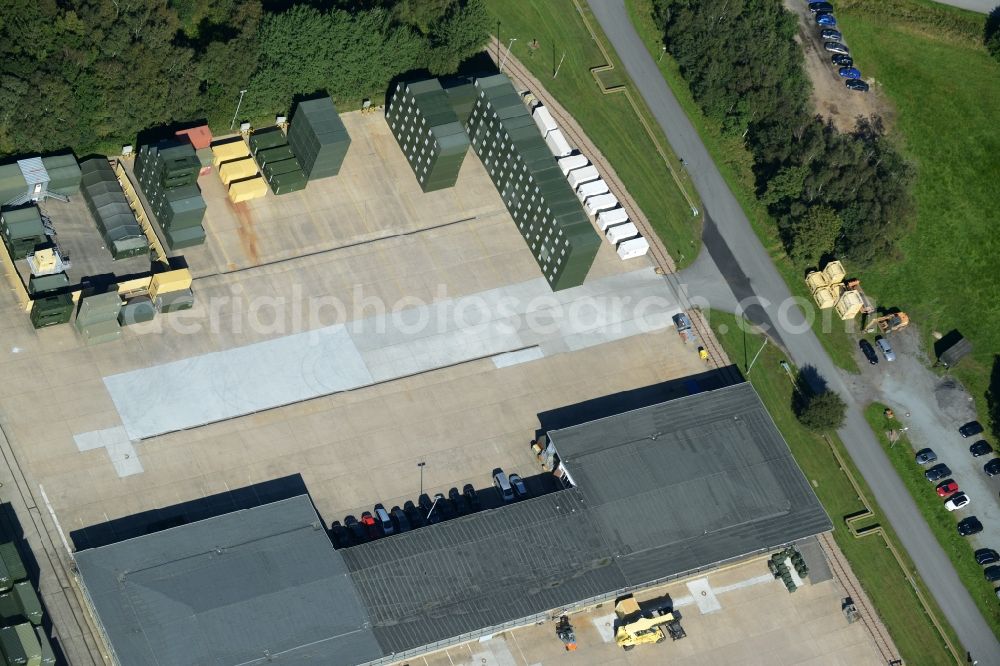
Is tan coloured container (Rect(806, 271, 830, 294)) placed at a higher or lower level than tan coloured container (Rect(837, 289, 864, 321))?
higher

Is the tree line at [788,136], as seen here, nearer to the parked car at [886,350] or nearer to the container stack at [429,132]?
the parked car at [886,350]

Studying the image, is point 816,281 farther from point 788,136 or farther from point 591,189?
point 591,189

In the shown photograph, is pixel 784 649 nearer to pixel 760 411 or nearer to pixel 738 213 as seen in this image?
pixel 760 411

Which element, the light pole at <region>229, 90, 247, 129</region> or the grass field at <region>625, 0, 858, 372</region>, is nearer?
the light pole at <region>229, 90, 247, 129</region>

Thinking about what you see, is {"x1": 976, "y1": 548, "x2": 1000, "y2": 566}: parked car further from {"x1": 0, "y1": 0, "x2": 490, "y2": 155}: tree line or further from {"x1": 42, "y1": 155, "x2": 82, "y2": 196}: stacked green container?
{"x1": 42, "y1": 155, "x2": 82, "y2": 196}: stacked green container

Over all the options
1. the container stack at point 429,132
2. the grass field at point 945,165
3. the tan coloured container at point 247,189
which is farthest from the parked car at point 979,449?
the tan coloured container at point 247,189

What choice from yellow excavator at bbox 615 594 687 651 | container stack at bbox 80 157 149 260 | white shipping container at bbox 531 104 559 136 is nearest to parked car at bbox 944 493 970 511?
yellow excavator at bbox 615 594 687 651

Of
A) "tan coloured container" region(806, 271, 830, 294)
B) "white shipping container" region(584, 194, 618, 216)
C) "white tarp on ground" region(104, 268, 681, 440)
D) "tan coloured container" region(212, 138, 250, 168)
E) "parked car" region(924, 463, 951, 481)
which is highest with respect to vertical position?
"tan coloured container" region(212, 138, 250, 168)

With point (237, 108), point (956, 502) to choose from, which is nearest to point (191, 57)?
point (237, 108)
